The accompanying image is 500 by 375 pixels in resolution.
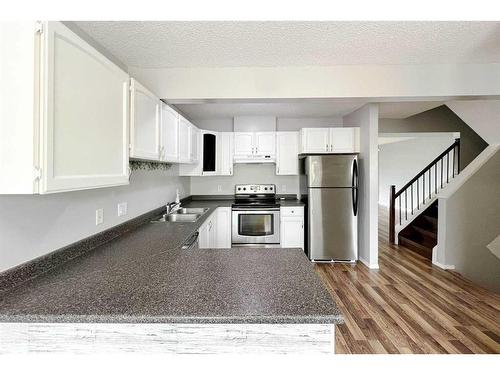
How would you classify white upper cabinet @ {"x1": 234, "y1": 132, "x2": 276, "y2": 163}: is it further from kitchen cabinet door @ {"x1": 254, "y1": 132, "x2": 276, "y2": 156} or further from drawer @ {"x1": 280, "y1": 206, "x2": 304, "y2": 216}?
drawer @ {"x1": 280, "y1": 206, "x2": 304, "y2": 216}

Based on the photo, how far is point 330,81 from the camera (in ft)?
9.41

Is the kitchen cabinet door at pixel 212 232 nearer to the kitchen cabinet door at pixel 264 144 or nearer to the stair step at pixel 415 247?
the kitchen cabinet door at pixel 264 144

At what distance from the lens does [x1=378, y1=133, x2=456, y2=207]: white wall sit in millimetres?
8328

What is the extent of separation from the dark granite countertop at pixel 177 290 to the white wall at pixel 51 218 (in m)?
0.14

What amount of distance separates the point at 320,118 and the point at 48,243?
4.53 m

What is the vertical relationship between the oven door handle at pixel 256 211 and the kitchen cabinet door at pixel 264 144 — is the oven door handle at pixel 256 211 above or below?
below

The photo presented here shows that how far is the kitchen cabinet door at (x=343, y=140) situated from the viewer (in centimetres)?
455

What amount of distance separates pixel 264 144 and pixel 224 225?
1.48 metres

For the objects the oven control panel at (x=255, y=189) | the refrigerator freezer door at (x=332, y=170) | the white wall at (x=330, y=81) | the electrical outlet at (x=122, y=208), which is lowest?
the electrical outlet at (x=122, y=208)

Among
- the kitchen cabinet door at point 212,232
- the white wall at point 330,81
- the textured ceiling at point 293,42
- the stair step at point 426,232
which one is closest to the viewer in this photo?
the textured ceiling at point 293,42

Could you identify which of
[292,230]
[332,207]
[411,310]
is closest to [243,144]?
[292,230]

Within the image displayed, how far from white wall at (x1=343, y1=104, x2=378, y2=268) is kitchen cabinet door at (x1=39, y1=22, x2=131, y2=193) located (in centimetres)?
340

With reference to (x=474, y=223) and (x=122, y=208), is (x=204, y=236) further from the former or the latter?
(x=474, y=223)

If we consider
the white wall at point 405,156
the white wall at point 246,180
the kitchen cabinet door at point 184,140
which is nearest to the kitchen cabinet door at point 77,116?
the kitchen cabinet door at point 184,140
